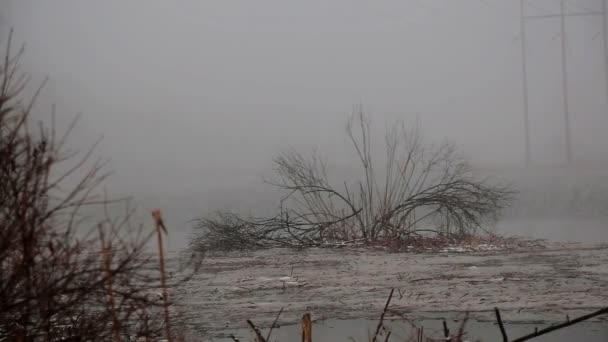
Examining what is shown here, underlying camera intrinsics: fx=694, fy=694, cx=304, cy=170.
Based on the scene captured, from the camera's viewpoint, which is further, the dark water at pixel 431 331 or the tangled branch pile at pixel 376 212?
the tangled branch pile at pixel 376 212

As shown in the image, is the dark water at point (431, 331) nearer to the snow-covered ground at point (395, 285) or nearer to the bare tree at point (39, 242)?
the snow-covered ground at point (395, 285)

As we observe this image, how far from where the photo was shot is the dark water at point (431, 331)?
18.1 feet

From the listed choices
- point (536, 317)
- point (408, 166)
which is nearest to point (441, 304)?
point (536, 317)

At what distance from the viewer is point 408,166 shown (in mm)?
13188

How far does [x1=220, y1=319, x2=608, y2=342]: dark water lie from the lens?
5.51 metres

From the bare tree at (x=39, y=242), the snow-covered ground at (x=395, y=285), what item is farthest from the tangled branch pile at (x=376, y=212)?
the bare tree at (x=39, y=242)

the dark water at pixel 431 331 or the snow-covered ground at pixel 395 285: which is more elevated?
the snow-covered ground at pixel 395 285

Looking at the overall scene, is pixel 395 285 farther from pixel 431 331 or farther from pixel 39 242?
pixel 39 242

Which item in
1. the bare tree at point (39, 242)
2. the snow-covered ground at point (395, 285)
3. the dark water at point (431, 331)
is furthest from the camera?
the snow-covered ground at point (395, 285)

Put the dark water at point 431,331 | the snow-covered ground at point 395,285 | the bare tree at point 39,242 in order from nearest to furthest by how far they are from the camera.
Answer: the bare tree at point 39,242 → the dark water at point 431,331 → the snow-covered ground at point 395,285

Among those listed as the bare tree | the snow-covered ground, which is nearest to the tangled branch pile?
the snow-covered ground

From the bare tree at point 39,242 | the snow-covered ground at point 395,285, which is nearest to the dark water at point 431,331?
the snow-covered ground at point 395,285

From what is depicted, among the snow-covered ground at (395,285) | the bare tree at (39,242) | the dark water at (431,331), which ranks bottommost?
the dark water at (431,331)

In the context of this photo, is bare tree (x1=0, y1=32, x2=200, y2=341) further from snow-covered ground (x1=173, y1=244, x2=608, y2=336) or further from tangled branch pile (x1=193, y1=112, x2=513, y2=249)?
tangled branch pile (x1=193, y1=112, x2=513, y2=249)
